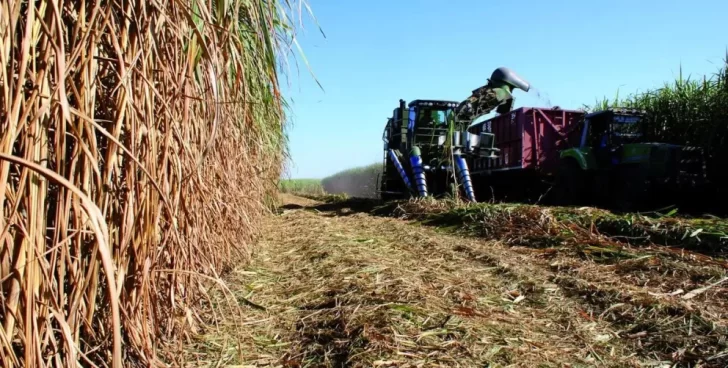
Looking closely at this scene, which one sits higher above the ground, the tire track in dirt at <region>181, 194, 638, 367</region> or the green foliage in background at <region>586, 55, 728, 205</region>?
the green foliage in background at <region>586, 55, 728, 205</region>

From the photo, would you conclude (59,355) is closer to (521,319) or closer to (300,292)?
(300,292)

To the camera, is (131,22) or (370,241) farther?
(370,241)

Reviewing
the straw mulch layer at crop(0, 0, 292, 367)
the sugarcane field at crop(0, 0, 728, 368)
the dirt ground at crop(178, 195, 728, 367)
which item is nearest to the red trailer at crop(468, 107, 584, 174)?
the sugarcane field at crop(0, 0, 728, 368)

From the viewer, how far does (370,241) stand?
5.73 metres

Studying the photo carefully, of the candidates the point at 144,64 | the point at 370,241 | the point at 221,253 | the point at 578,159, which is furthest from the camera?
the point at 578,159

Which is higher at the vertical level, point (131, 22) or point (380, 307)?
point (131, 22)

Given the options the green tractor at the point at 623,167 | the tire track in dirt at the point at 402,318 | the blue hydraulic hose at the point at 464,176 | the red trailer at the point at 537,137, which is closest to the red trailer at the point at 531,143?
the red trailer at the point at 537,137

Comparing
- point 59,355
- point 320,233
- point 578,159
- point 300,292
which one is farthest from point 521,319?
point 578,159

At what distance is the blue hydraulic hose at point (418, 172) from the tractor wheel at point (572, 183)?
9.36 feet

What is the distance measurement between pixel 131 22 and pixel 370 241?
4.35 meters

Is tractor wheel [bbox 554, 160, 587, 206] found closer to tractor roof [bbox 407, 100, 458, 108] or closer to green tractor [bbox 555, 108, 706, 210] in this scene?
green tractor [bbox 555, 108, 706, 210]

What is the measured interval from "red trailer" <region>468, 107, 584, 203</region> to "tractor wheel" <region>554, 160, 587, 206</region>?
178cm

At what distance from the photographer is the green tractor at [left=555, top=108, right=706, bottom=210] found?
353 inches

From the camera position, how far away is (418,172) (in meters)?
10.6
